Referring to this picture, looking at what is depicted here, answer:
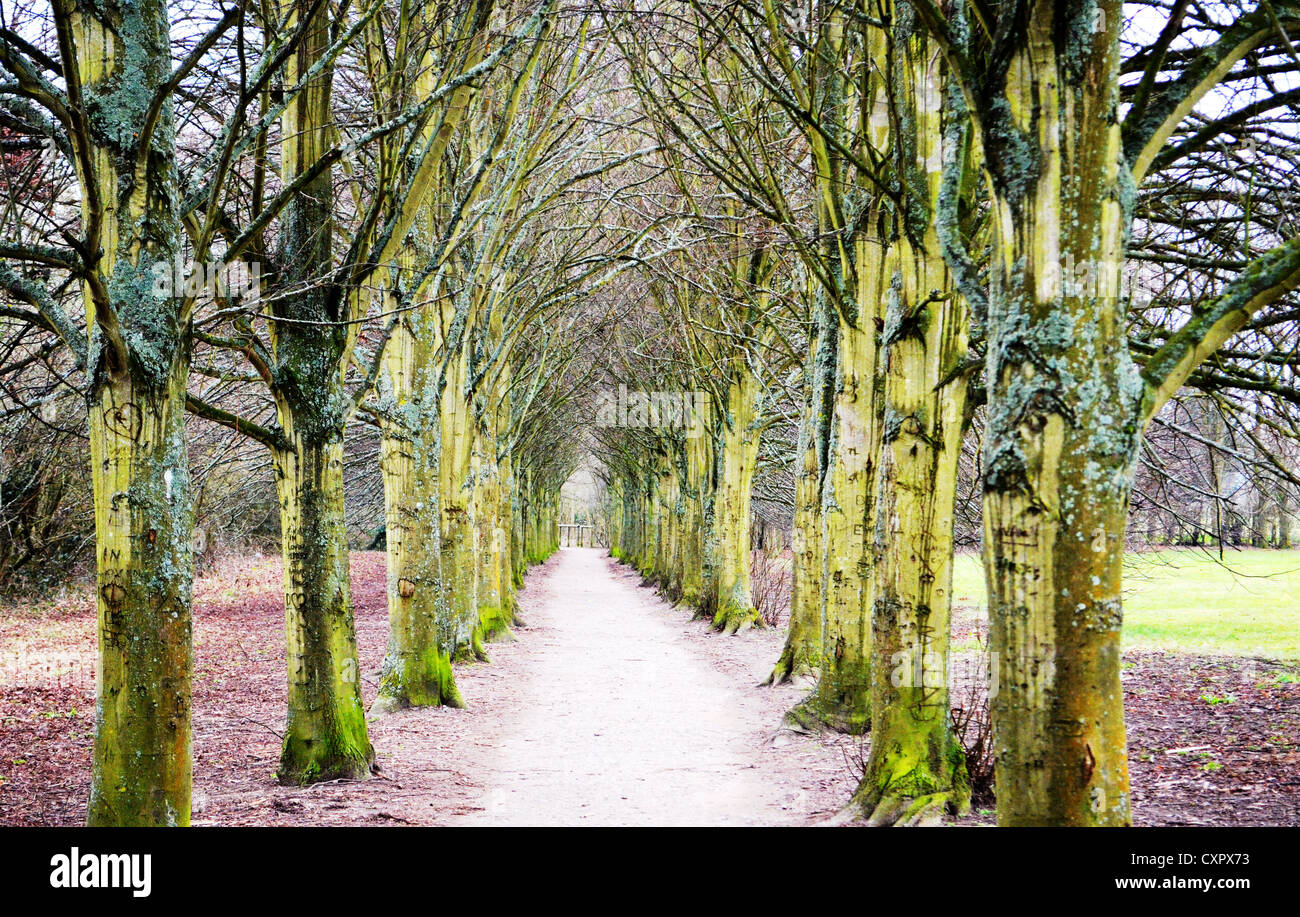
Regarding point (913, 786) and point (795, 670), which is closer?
point (913, 786)

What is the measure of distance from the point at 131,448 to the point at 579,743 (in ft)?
19.3

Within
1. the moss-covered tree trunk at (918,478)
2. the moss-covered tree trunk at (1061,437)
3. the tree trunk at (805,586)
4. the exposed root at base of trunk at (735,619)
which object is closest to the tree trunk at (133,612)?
the moss-covered tree trunk at (1061,437)

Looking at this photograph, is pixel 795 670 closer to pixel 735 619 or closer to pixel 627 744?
pixel 627 744

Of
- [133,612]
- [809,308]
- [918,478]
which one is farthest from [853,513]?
[133,612]

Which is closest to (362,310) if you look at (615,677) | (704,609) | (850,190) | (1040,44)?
(850,190)

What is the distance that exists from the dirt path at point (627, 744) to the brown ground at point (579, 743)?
3cm

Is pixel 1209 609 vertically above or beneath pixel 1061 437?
beneath

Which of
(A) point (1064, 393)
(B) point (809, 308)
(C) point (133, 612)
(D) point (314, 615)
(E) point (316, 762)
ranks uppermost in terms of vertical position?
(B) point (809, 308)

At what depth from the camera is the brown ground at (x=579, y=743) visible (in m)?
6.50

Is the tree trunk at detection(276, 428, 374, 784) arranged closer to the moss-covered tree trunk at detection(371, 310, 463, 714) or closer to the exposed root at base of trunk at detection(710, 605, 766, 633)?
the moss-covered tree trunk at detection(371, 310, 463, 714)

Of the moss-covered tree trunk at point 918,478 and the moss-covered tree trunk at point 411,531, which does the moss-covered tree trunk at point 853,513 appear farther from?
the moss-covered tree trunk at point 411,531

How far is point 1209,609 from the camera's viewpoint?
22250 mm

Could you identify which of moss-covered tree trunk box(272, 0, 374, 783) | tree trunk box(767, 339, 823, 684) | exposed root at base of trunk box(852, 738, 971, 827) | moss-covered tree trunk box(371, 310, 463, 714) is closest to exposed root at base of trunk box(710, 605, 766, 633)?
tree trunk box(767, 339, 823, 684)
